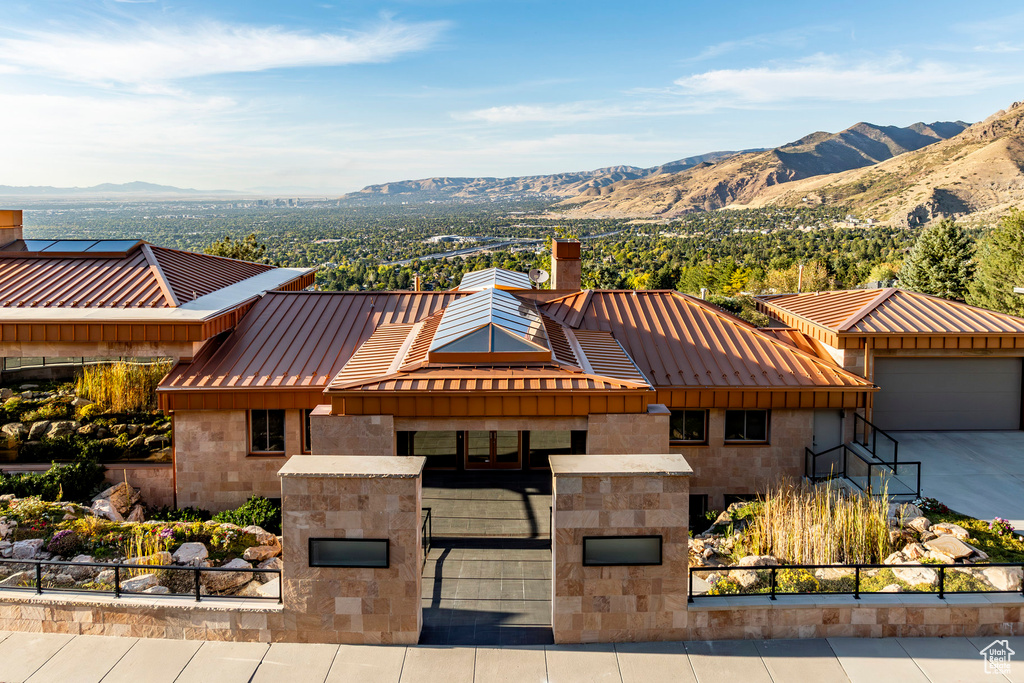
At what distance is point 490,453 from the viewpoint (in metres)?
17.7

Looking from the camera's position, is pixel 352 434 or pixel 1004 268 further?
pixel 1004 268

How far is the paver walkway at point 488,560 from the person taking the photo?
1042 centimetres

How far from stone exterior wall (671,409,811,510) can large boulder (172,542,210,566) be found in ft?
33.3

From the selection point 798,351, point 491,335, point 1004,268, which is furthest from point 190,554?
point 1004,268

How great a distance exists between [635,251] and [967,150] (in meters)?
93.5

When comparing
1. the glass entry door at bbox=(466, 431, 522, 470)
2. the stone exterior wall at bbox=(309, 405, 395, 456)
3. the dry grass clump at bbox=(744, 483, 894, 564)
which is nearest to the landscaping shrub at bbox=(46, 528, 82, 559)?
the stone exterior wall at bbox=(309, 405, 395, 456)

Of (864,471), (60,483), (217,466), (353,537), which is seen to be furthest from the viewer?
(217,466)

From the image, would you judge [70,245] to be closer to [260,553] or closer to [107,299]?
[107,299]

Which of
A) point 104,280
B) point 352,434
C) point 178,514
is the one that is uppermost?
point 104,280

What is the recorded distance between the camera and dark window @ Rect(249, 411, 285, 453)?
16391mm

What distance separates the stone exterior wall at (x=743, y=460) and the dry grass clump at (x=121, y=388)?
1434 centimetres

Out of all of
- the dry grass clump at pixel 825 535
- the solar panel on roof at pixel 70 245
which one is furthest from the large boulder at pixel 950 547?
the solar panel on roof at pixel 70 245

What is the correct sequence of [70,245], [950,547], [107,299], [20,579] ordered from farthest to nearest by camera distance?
1. [70,245]
2. [107,299]
3. [950,547]
4. [20,579]

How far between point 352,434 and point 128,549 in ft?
13.9
